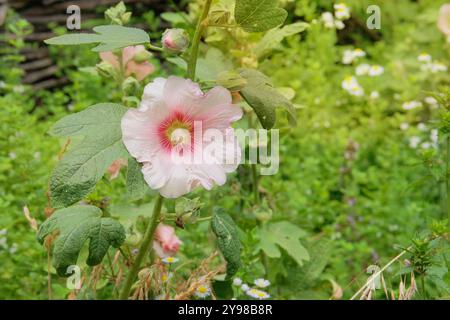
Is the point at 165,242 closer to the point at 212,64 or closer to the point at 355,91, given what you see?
the point at 212,64

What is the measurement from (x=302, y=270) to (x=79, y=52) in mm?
2012

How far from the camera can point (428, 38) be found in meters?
4.00

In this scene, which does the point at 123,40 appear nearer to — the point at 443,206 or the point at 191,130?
the point at 191,130

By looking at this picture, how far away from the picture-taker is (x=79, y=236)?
1.22 meters

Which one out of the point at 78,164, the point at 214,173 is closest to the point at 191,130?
the point at 214,173

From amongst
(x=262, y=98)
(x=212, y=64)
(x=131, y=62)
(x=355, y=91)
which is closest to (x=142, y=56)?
(x=131, y=62)

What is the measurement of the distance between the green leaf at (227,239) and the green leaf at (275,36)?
529mm

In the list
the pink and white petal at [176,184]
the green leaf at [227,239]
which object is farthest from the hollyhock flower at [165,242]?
the pink and white petal at [176,184]

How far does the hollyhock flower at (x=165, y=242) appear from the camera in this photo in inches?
64.2

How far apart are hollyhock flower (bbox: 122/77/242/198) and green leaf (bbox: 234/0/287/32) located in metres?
0.11

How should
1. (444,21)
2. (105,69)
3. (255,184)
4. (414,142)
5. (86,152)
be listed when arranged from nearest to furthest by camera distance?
1. (86,152)
2. (105,69)
3. (255,184)
4. (414,142)
5. (444,21)

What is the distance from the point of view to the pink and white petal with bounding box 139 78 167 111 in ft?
3.87

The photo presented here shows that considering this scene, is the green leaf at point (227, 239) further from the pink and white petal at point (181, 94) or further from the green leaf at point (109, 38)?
the green leaf at point (109, 38)

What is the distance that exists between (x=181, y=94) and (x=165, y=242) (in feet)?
1.69
